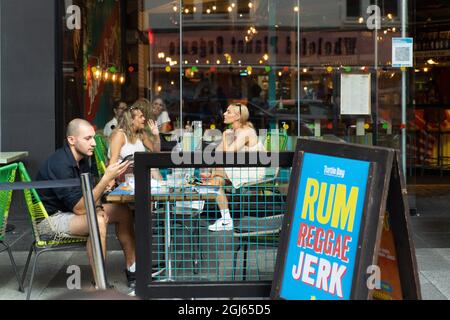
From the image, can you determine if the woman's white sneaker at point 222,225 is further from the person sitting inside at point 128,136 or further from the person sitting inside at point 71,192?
the person sitting inside at point 128,136

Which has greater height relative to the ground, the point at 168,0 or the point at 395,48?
the point at 168,0

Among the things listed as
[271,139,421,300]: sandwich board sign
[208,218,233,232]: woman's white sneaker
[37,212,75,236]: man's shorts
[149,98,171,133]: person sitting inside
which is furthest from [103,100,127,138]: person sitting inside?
[271,139,421,300]: sandwich board sign

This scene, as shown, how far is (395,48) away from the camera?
31.6 feet

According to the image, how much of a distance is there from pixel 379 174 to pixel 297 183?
613 mm

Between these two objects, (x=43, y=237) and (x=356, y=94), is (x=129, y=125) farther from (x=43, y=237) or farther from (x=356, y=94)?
(x=356, y=94)

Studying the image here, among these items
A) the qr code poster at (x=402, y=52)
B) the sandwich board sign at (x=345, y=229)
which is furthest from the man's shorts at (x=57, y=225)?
the qr code poster at (x=402, y=52)

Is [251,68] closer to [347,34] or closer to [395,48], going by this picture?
[347,34]

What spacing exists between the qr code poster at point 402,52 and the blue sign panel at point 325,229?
545 centimetres

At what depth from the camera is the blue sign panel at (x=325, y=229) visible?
4.19 metres

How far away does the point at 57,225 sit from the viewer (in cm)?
570

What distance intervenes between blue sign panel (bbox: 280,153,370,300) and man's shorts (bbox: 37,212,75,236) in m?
1.91

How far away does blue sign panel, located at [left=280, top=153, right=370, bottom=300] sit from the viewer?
419 cm

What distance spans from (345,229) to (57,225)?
2.42 m
